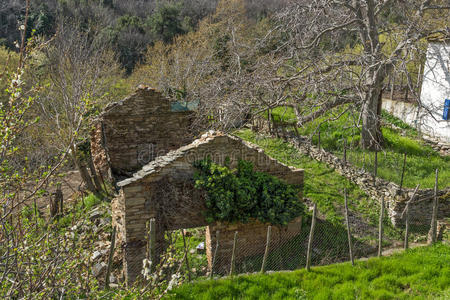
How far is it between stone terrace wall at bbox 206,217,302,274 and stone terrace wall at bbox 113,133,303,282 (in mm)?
551

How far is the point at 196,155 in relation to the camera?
350 inches

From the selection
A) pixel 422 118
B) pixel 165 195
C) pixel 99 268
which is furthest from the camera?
pixel 422 118

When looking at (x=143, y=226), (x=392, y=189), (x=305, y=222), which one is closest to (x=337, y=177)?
(x=392, y=189)

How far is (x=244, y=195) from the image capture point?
887cm

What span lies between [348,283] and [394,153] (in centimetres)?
860

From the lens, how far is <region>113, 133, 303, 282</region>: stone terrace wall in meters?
8.56

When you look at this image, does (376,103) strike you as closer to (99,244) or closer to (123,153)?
(123,153)

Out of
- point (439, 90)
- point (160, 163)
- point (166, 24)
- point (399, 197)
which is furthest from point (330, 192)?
point (166, 24)

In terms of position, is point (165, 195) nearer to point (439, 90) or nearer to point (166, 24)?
point (439, 90)

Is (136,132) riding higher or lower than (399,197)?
higher

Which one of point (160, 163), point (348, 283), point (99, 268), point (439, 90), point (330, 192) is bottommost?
point (99, 268)

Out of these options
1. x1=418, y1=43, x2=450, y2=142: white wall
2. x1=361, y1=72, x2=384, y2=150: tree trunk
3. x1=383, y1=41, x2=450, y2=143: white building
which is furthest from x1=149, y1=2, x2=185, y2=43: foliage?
x1=361, y1=72, x2=384, y2=150: tree trunk

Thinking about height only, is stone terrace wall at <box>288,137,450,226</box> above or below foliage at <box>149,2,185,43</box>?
below

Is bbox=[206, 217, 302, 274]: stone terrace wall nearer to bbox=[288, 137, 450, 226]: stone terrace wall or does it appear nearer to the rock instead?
the rock
